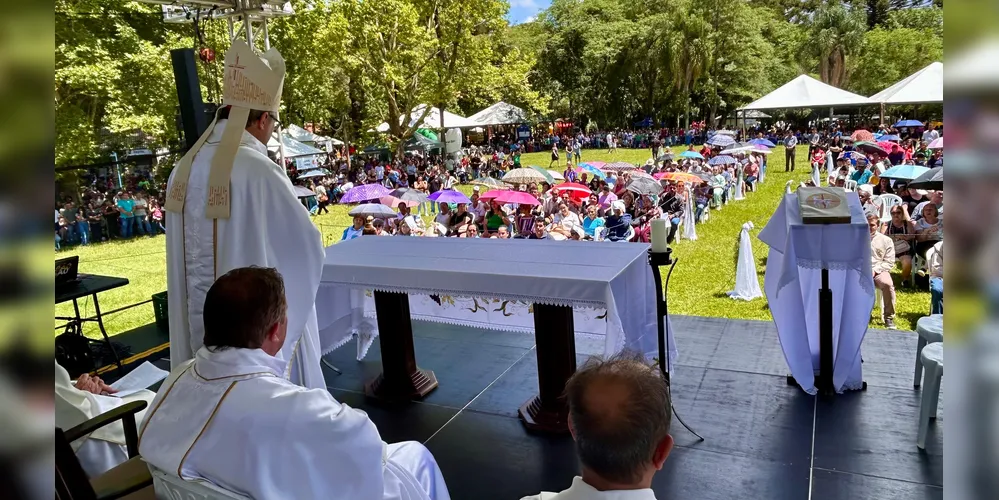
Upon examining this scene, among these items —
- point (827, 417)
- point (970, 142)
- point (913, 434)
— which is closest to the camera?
point (970, 142)

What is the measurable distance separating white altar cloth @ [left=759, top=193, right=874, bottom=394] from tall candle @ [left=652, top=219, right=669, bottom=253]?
1041 millimetres

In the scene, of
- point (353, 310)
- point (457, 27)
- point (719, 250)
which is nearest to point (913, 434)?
point (353, 310)

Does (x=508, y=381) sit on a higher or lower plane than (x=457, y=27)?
lower

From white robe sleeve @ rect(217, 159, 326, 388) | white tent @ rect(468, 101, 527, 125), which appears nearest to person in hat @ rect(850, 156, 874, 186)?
white robe sleeve @ rect(217, 159, 326, 388)

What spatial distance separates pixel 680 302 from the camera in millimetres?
7758

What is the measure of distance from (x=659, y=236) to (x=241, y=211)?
186cm

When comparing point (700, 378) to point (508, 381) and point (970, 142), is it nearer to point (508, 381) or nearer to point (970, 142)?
point (508, 381)

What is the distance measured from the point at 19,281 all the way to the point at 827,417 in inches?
167

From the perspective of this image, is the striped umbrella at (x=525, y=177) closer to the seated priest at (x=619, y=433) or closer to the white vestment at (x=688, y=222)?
the white vestment at (x=688, y=222)

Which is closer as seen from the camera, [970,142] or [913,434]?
[970,142]

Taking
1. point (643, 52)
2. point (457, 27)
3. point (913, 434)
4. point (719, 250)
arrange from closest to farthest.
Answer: point (913, 434), point (719, 250), point (457, 27), point (643, 52)

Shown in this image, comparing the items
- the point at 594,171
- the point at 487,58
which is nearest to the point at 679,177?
the point at 594,171

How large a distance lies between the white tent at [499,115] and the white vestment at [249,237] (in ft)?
75.5

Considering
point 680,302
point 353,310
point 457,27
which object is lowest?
point 680,302
